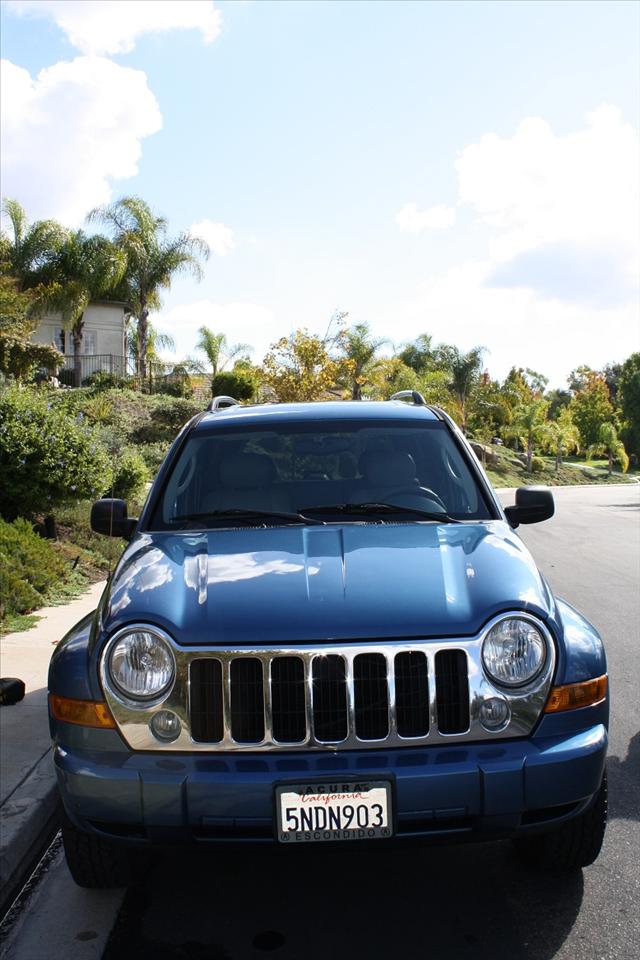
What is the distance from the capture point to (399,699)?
3129mm

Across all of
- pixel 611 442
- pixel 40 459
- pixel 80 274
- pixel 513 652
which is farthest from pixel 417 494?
pixel 611 442

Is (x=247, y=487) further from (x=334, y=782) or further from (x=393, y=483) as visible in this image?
(x=334, y=782)

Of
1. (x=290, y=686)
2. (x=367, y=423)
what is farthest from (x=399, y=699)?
(x=367, y=423)

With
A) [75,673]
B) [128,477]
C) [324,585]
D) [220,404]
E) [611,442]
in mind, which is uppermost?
[220,404]

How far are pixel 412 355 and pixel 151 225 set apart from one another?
902 inches

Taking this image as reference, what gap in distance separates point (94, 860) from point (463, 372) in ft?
176

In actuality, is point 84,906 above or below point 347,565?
below

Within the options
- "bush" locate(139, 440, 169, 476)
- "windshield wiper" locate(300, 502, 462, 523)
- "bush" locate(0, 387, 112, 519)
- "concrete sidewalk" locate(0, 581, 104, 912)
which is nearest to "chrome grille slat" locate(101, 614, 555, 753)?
"windshield wiper" locate(300, 502, 462, 523)

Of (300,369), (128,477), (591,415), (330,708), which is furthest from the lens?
(591,415)

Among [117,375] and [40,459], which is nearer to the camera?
[40,459]

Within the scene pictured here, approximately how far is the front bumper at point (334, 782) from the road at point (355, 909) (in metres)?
0.20

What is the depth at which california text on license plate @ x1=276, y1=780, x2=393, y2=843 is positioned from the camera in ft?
9.84

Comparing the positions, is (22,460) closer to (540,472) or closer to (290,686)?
(290,686)

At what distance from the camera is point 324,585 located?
334 centimetres
